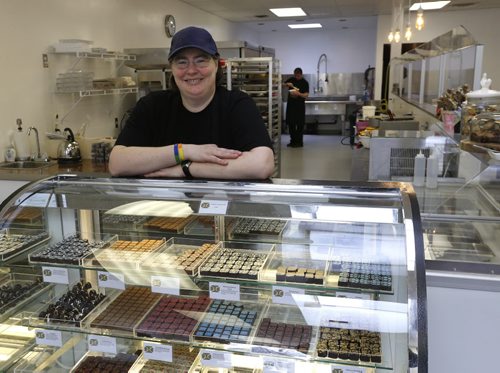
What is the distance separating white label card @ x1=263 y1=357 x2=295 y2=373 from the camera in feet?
5.20

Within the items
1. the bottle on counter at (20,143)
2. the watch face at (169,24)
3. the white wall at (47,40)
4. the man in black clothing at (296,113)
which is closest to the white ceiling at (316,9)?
the watch face at (169,24)

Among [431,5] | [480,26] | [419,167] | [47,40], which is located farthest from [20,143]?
[480,26]

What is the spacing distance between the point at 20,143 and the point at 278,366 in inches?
135

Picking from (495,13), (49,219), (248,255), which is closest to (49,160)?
(49,219)

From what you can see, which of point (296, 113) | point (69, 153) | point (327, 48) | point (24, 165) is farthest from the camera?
point (327, 48)

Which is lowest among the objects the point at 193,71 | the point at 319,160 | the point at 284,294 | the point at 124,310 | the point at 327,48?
the point at 319,160

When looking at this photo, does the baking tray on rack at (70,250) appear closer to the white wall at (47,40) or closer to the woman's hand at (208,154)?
the woman's hand at (208,154)

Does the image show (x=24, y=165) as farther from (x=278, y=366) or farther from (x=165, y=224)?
(x=278, y=366)

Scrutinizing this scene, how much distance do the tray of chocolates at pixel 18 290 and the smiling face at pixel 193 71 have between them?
99 centimetres

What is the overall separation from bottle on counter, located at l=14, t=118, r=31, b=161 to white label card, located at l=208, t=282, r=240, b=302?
3.14m

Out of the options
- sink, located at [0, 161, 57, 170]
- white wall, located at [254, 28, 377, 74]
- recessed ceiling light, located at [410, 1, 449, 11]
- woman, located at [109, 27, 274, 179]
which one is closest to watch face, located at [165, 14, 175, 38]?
sink, located at [0, 161, 57, 170]

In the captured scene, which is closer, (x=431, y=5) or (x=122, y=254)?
(x=122, y=254)

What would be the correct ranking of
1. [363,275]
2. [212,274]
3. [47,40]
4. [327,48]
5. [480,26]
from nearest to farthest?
[363,275], [212,274], [47,40], [480,26], [327,48]

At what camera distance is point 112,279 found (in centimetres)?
174
